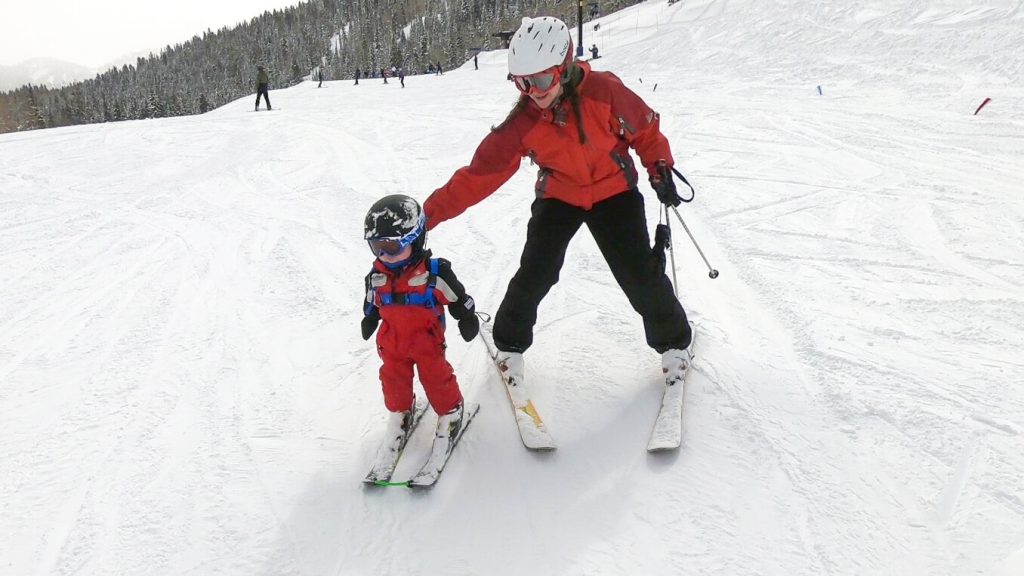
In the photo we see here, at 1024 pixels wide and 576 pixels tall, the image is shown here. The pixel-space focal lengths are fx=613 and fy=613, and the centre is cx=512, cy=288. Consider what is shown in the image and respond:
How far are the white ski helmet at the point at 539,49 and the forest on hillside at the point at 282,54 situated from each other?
223ft

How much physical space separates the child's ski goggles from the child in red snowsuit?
0.74 m

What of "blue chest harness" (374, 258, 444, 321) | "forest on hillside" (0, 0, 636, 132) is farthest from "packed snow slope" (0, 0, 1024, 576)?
"forest on hillside" (0, 0, 636, 132)

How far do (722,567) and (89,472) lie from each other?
2847mm

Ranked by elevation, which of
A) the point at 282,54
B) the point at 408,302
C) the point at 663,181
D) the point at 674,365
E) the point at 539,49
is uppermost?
the point at 282,54

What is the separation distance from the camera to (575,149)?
9.55 feet

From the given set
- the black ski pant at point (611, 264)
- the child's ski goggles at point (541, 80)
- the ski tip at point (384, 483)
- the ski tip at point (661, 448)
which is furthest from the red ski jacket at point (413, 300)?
the ski tip at point (661, 448)

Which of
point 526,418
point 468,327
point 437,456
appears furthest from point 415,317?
point 526,418

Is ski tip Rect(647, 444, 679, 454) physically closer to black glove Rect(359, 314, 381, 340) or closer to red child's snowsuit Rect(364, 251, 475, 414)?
red child's snowsuit Rect(364, 251, 475, 414)

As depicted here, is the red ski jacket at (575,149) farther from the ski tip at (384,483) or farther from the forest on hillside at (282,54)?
the forest on hillside at (282,54)

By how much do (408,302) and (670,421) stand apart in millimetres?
1375

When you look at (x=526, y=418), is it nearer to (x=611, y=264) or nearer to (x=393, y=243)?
(x=611, y=264)

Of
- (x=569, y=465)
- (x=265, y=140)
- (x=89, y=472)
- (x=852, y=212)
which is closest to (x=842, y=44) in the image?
(x=852, y=212)

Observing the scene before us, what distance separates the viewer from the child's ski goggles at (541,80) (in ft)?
8.98

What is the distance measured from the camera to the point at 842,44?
16.9 m
